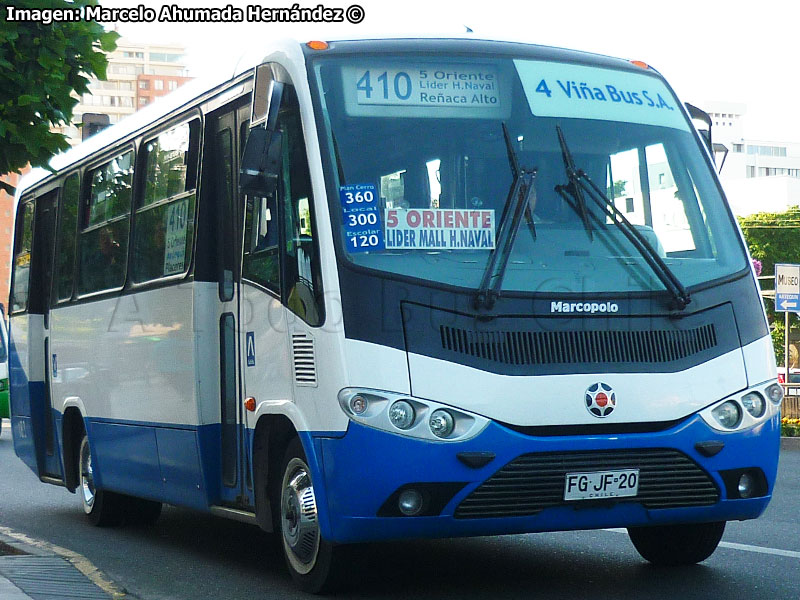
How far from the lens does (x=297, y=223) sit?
767 cm

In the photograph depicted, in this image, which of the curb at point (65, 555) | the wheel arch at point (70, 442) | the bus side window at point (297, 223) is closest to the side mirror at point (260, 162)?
the bus side window at point (297, 223)

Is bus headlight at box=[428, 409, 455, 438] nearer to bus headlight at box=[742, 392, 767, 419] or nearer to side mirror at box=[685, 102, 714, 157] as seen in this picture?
bus headlight at box=[742, 392, 767, 419]

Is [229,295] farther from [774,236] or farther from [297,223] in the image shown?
[774,236]

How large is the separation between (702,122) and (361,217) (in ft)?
8.36

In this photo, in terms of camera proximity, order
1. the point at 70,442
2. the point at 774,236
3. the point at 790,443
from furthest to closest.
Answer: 1. the point at 774,236
2. the point at 790,443
3. the point at 70,442

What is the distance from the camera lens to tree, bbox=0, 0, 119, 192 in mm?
8156

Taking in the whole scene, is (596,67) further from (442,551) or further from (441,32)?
(442,551)

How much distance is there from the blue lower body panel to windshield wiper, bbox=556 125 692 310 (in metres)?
0.67

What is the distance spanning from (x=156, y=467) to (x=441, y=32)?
3.64 m

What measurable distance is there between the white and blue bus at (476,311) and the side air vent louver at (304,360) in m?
0.02

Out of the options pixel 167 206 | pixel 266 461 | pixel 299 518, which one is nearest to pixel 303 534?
pixel 299 518

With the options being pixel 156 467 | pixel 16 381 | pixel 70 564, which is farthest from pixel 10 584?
pixel 16 381

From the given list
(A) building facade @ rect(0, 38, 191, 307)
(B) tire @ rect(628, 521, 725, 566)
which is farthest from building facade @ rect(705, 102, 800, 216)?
(B) tire @ rect(628, 521, 725, 566)

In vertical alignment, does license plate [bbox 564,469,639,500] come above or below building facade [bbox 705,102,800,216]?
below
